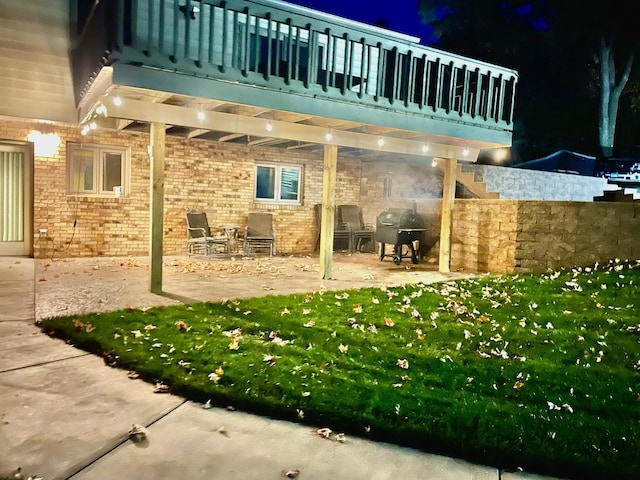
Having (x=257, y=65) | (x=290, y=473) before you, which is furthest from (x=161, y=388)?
(x=257, y=65)

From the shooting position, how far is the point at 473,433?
322 centimetres

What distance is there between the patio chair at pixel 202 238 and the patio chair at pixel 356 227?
3384 mm

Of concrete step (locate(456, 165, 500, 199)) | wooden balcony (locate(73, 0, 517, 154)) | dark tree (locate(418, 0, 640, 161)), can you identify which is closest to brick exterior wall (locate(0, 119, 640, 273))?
concrete step (locate(456, 165, 500, 199))

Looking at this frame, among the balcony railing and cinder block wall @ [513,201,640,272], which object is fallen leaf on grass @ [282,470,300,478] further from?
cinder block wall @ [513,201,640,272]

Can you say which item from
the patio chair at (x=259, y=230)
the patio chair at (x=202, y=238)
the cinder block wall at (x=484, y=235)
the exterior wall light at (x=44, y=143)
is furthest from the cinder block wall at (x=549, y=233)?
the exterior wall light at (x=44, y=143)

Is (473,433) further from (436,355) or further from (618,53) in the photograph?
(618,53)

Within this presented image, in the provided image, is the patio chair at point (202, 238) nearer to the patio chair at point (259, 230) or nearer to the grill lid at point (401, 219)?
the patio chair at point (259, 230)

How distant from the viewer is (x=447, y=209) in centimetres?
1006

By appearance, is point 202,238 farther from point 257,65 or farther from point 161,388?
point 161,388

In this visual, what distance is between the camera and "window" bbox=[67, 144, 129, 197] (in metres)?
10.2

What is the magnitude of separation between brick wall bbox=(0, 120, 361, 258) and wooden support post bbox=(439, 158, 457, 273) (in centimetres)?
425

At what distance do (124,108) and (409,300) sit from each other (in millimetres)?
4593

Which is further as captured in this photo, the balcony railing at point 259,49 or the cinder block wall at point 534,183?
the cinder block wall at point 534,183

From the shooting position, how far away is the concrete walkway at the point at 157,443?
272cm
